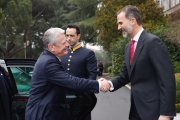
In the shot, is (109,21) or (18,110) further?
(109,21)

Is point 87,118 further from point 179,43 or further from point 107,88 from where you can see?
point 179,43

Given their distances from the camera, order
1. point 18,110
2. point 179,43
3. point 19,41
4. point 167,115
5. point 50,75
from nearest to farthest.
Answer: point 167,115, point 50,75, point 18,110, point 179,43, point 19,41

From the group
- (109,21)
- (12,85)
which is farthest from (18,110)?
(109,21)

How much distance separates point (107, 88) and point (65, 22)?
64.9m

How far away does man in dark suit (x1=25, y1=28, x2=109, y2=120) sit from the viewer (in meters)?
5.13

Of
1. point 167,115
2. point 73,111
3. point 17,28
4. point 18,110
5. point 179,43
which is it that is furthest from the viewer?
point 17,28

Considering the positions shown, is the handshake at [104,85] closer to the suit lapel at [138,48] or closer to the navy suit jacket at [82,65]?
the suit lapel at [138,48]

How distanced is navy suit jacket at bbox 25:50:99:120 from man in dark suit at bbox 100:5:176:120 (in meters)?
0.55

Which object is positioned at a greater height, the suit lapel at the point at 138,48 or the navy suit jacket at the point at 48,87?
the suit lapel at the point at 138,48

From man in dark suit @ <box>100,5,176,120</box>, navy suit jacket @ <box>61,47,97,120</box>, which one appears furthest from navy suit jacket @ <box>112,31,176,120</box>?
navy suit jacket @ <box>61,47,97,120</box>

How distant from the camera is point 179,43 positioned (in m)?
30.0

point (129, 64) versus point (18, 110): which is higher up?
point (129, 64)

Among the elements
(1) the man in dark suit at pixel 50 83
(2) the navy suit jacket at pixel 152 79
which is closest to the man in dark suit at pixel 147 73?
(2) the navy suit jacket at pixel 152 79

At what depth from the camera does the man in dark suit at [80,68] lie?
619cm
